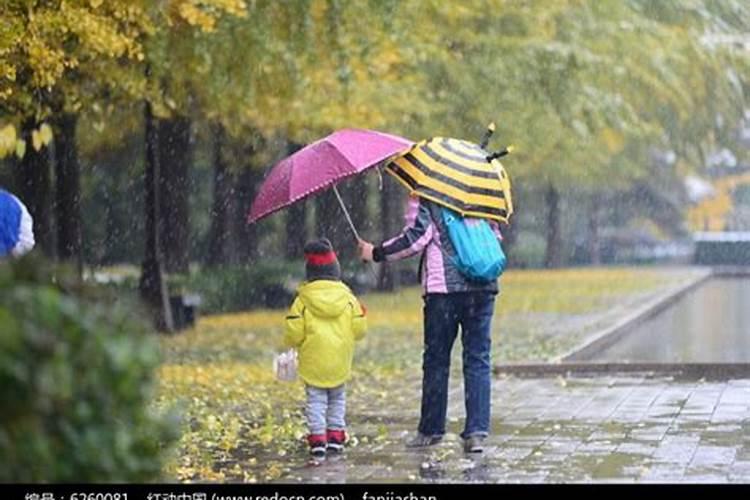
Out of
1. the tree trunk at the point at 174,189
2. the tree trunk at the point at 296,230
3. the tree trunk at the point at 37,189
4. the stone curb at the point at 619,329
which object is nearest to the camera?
the stone curb at the point at 619,329

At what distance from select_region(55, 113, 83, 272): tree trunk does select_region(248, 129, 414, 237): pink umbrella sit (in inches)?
624

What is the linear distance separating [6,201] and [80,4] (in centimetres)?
808

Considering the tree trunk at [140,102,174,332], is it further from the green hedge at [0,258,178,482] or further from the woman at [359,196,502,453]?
the green hedge at [0,258,178,482]

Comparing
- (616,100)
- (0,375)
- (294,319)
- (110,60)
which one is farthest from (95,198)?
(0,375)

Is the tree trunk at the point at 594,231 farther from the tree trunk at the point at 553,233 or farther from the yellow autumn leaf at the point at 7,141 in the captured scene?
the yellow autumn leaf at the point at 7,141

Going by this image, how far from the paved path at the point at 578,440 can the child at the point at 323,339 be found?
230 mm

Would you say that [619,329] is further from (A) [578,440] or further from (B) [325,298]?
(B) [325,298]

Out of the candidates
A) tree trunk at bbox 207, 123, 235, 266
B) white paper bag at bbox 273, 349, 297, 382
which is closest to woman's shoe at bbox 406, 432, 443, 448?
white paper bag at bbox 273, 349, 297, 382

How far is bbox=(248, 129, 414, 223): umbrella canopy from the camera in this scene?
11773mm

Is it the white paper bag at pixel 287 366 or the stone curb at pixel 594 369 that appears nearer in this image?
the white paper bag at pixel 287 366

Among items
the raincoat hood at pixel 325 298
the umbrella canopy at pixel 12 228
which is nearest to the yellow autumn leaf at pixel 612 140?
the raincoat hood at pixel 325 298

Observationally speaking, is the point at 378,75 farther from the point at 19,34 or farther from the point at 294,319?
the point at 294,319

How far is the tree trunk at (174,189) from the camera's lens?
3338 centimetres

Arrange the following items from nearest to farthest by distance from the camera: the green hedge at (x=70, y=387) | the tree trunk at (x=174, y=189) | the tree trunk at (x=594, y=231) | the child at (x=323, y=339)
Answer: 1. the green hedge at (x=70, y=387)
2. the child at (x=323, y=339)
3. the tree trunk at (x=174, y=189)
4. the tree trunk at (x=594, y=231)
